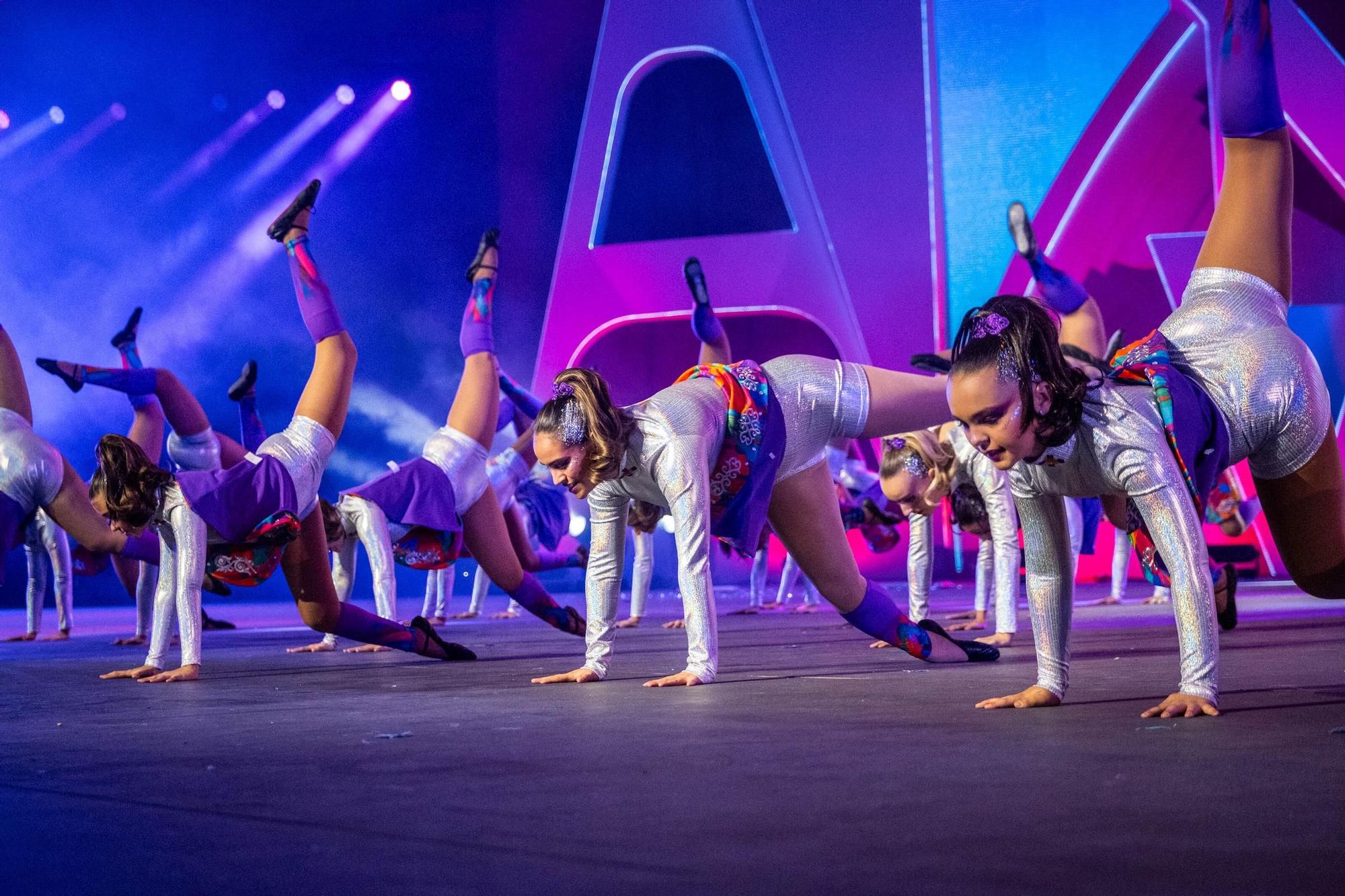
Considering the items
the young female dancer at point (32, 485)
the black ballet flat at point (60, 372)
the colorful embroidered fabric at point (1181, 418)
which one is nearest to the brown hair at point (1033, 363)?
the colorful embroidered fabric at point (1181, 418)

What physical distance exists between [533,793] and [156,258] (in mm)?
11798

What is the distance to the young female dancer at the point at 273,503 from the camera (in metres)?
4.50

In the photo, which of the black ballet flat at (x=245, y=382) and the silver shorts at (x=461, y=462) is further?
the black ballet flat at (x=245, y=382)

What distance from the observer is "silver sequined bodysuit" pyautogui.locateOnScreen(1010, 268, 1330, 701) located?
2609 millimetres

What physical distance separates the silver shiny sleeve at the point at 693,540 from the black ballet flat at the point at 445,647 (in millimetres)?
1791

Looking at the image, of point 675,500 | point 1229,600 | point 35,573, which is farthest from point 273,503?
point 35,573

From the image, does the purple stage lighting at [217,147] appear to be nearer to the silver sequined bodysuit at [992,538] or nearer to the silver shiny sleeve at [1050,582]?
the silver sequined bodysuit at [992,538]

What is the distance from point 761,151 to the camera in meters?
12.2

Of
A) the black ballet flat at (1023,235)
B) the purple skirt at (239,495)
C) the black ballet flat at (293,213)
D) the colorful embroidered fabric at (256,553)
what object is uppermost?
the black ballet flat at (293,213)

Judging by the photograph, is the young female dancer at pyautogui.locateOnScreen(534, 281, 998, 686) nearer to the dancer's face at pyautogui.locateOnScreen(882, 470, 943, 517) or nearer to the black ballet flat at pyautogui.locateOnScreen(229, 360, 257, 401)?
the dancer's face at pyautogui.locateOnScreen(882, 470, 943, 517)

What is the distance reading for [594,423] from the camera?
3.62 meters

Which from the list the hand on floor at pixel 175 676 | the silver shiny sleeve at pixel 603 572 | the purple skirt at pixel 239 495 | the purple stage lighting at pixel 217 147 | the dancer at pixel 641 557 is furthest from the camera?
the purple stage lighting at pixel 217 147

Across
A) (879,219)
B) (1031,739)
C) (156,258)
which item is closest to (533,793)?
(1031,739)

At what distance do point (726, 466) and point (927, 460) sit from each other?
7.32ft
